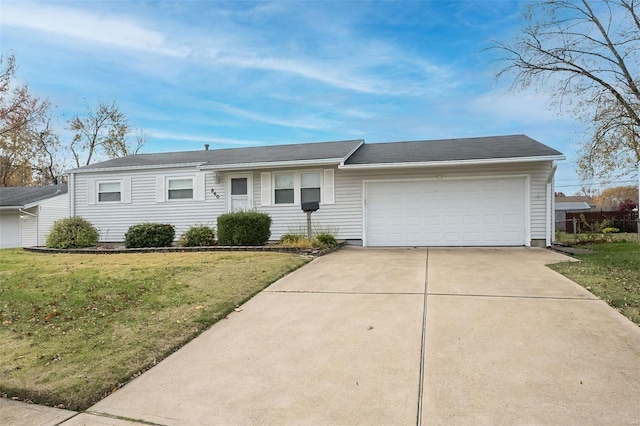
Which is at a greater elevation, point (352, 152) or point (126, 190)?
point (352, 152)

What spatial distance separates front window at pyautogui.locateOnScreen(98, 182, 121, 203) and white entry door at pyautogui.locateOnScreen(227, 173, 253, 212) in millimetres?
4637

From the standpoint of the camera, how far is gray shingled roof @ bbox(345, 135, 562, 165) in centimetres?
1107

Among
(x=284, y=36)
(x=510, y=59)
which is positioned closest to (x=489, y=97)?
(x=510, y=59)

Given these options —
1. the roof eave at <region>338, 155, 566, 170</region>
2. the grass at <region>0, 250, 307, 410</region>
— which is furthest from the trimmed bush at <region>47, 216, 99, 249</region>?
the roof eave at <region>338, 155, 566, 170</region>

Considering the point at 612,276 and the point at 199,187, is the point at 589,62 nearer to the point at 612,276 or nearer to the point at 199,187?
the point at 612,276

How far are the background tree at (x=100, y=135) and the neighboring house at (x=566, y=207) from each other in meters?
33.0

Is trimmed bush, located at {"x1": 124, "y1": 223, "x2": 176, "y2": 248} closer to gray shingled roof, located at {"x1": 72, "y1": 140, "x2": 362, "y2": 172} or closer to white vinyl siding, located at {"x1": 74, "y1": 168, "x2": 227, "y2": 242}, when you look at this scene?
white vinyl siding, located at {"x1": 74, "y1": 168, "x2": 227, "y2": 242}

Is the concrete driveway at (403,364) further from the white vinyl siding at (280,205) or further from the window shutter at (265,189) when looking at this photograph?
the window shutter at (265,189)

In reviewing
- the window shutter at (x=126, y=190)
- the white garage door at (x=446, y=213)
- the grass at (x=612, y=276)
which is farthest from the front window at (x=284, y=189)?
the grass at (x=612, y=276)

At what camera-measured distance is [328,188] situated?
12.5m

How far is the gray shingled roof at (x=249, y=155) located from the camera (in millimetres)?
12897

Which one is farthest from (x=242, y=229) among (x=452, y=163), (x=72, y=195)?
(x=72, y=195)

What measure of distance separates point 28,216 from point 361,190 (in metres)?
17.4

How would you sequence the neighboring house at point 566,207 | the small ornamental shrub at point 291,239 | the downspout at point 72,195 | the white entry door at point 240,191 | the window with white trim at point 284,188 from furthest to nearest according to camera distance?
the neighboring house at point 566,207 → the downspout at point 72,195 → the white entry door at point 240,191 → the window with white trim at point 284,188 → the small ornamental shrub at point 291,239
